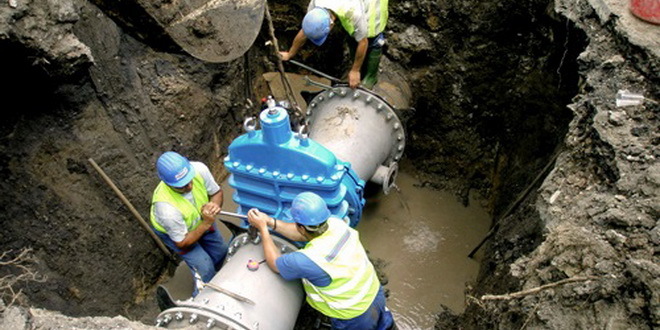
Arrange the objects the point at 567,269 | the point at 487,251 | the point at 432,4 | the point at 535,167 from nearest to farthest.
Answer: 1. the point at 567,269
2. the point at 535,167
3. the point at 487,251
4. the point at 432,4

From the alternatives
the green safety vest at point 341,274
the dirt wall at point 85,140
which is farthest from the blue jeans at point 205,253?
the green safety vest at point 341,274

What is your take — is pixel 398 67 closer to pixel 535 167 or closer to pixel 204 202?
pixel 535 167

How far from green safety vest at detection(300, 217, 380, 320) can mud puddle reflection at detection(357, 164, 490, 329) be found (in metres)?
1.28

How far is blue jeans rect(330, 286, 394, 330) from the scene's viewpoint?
3188 mm

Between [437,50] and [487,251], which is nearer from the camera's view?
[487,251]

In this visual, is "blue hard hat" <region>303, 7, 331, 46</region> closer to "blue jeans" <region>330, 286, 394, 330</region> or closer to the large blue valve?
the large blue valve

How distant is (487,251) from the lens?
4.31 m

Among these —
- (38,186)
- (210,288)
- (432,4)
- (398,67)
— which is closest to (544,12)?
(432,4)

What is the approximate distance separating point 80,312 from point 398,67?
11.7 feet

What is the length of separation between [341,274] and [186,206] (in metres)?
1.25

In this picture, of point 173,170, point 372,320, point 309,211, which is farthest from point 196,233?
point 372,320

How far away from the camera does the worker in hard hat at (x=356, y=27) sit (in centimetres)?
389

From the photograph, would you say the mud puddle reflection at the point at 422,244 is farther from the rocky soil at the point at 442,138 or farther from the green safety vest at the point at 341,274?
the green safety vest at the point at 341,274

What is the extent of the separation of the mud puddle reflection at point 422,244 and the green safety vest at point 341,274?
128cm
